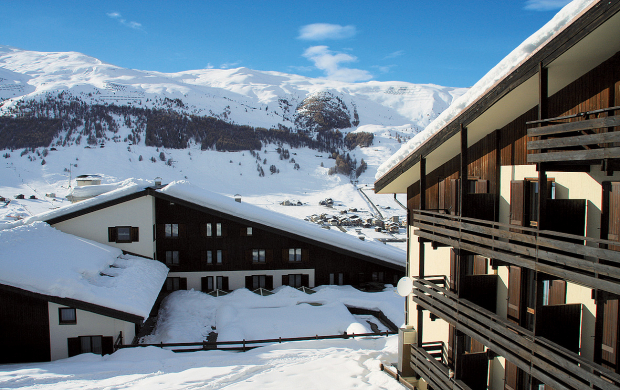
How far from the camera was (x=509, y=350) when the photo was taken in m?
7.48

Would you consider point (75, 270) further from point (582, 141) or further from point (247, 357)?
point (582, 141)

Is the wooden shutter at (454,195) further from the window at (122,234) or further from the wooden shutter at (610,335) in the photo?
the window at (122,234)

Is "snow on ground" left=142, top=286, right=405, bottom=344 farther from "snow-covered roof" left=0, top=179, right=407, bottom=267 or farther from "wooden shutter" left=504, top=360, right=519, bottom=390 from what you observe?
"wooden shutter" left=504, top=360, right=519, bottom=390

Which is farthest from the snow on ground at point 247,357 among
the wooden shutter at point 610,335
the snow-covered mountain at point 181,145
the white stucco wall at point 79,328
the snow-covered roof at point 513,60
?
the snow-covered mountain at point 181,145

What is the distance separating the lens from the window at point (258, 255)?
81.4ft

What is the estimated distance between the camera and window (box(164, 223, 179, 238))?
24672 mm

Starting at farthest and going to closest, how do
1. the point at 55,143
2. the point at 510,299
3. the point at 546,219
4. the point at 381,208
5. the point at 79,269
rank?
1. the point at 55,143
2. the point at 381,208
3. the point at 79,269
4. the point at 510,299
5. the point at 546,219

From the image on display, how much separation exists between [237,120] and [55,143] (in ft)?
175

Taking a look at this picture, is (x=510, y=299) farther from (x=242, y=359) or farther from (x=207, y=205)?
(x=207, y=205)

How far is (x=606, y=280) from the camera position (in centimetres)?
556

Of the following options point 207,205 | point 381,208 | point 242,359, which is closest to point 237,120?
point 381,208

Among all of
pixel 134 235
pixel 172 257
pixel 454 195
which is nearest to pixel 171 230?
pixel 172 257

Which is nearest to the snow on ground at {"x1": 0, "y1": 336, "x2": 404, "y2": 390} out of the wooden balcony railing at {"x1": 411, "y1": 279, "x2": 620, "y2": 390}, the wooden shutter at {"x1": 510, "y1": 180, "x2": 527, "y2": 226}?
the wooden balcony railing at {"x1": 411, "y1": 279, "x2": 620, "y2": 390}

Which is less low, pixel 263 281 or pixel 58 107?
pixel 58 107
